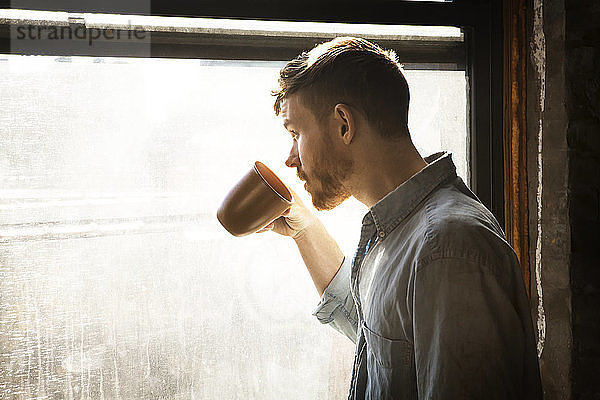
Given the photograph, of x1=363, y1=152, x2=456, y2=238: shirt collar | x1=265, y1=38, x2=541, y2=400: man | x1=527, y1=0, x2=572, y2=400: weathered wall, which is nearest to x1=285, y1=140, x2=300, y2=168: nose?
x1=265, y1=38, x2=541, y2=400: man

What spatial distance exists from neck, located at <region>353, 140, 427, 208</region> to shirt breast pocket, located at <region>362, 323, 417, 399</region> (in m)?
0.28

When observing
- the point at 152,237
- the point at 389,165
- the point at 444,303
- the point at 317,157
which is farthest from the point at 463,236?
the point at 152,237

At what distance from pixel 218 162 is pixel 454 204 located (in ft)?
2.32

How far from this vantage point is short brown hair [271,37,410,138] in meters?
1.19

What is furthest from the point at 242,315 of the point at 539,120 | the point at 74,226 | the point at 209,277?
the point at 539,120

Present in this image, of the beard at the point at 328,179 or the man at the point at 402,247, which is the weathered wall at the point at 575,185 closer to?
the man at the point at 402,247

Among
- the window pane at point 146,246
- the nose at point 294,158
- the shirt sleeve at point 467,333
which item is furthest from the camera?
the window pane at point 146,246

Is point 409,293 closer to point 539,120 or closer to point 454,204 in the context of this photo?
point 454,204

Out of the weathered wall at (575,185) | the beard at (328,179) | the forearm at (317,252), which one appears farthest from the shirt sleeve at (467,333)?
the weathered wall at (575,185)

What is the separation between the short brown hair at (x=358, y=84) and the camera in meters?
1.19

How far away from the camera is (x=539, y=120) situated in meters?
1.63

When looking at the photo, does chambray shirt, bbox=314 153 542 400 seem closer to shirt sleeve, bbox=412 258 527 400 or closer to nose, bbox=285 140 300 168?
shirt sleeve, bbox=412 258 527 400

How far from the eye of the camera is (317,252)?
1.50 m

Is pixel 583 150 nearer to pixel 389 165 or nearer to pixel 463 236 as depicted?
pixel 389 165
